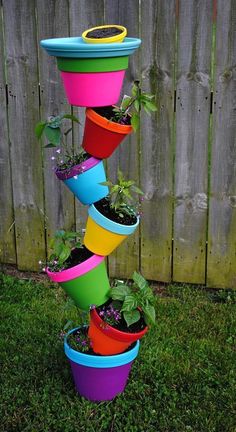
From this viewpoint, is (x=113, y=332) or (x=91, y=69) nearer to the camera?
(x=91, y=69)

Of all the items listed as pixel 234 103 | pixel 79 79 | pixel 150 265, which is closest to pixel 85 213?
pixel 150 265

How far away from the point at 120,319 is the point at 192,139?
1351 millimetres

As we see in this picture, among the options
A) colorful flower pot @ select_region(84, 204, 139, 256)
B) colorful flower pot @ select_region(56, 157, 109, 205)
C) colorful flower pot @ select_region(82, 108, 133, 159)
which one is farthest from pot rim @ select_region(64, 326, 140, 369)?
colorful flower pot @ select_region(82, 108, 133, 159)

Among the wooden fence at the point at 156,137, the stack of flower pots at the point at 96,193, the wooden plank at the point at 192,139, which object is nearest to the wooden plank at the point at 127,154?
the wooden fence at the point at 156,137

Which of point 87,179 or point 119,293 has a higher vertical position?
point 87,179

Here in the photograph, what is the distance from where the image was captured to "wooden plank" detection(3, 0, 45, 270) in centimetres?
415

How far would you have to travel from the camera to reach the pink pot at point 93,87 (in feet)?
9.21

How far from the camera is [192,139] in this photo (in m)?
4.11

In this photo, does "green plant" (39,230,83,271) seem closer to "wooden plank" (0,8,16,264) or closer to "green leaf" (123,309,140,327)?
"green leaf" (123,309,140,327)

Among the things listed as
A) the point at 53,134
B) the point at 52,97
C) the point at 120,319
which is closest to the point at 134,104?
the point at 53,134

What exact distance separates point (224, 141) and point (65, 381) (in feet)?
5.53

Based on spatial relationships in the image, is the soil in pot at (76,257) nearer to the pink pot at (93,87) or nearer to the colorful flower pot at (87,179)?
the colorful flower pot at (87,179)

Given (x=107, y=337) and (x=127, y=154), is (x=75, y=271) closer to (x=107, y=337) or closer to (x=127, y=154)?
(x=107, y=337)

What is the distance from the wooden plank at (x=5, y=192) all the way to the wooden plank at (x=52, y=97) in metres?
0.26
